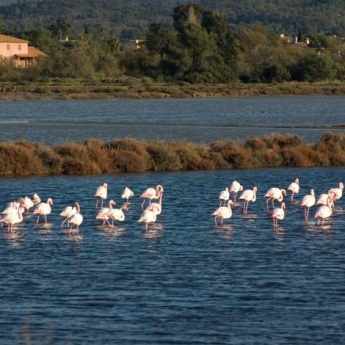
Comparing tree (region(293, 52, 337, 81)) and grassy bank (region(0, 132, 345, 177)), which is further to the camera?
tree (region(293, 52, 337, 81))

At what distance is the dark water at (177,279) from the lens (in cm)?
1641

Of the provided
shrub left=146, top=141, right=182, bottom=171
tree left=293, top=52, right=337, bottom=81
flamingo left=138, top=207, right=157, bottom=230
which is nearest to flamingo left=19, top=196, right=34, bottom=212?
flamingo left=138, top=207, right=157, bottom=230

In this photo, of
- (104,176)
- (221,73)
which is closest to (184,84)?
(221,73)

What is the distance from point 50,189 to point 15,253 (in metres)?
9.89

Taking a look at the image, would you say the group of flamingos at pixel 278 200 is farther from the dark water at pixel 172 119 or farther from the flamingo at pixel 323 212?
the dark water at pixel 172 119

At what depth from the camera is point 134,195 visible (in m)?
31.1

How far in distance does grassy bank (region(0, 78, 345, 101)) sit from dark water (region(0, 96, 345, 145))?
12.2ft

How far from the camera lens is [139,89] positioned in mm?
112188

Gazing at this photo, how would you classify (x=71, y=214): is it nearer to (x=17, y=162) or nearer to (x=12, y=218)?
(x=12, y=218)

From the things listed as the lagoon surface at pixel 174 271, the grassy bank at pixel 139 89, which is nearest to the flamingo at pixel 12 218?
the lagoon surface at pixel 174 271

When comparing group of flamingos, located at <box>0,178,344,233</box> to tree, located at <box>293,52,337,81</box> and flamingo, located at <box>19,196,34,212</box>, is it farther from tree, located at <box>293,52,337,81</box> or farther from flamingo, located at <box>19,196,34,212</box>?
tree, located at <box>293,52,337,81</box>

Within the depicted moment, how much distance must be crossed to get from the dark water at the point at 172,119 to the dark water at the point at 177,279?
82.7 ft

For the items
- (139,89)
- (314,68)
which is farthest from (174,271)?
(314,68)

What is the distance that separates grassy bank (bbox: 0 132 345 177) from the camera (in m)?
35.7
